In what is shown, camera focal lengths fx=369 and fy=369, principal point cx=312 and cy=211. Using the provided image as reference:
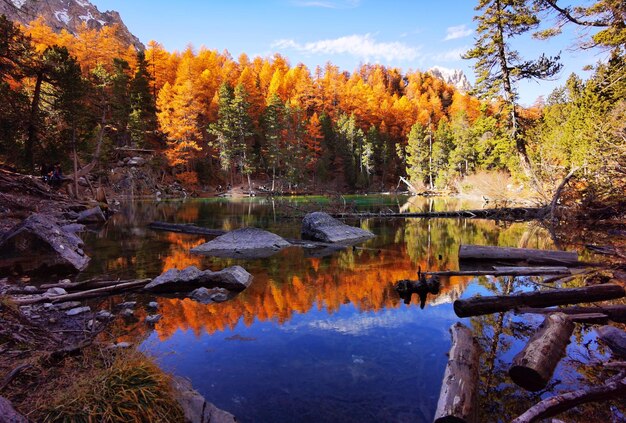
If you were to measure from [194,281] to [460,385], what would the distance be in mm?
→ 6996

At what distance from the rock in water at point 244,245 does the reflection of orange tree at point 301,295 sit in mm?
2642

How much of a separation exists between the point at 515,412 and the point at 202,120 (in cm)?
A: 6609

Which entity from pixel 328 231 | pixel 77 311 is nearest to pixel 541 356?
pixel 77 311

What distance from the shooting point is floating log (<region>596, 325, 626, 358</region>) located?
227 inches

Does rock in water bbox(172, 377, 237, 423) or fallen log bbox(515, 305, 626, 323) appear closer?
rock in water bbox(172, 377, 237, 423)

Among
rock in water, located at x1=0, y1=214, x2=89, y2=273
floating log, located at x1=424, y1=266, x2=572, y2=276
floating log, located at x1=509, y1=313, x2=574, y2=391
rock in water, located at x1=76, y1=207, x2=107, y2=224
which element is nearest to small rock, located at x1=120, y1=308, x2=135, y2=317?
rock in water, located at x1=0, y1=214, x2=89, y2=273

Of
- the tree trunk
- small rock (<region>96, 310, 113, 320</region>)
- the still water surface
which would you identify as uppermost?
the tree trunk

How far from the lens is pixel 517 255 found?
40.1 feet

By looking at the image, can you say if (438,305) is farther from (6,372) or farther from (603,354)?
(6,372)

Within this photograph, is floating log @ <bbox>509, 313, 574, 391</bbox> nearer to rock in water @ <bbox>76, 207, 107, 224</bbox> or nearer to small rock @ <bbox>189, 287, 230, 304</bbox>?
small rock @ <bbox>189, 287, 230, 304</bbox>

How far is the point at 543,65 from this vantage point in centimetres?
3022

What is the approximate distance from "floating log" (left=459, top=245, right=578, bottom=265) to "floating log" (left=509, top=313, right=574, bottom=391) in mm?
6480

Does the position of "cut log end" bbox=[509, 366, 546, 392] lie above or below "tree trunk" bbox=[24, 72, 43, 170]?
below

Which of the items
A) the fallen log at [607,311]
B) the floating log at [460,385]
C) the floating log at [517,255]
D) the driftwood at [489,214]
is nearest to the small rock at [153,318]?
the floating log at [460,385]
